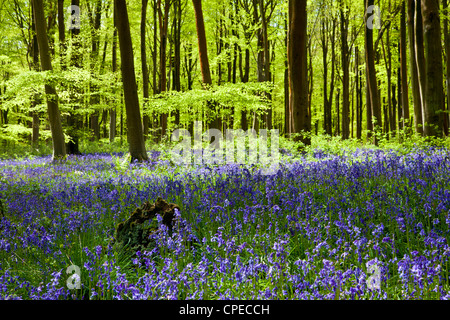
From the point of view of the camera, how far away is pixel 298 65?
1085 cm

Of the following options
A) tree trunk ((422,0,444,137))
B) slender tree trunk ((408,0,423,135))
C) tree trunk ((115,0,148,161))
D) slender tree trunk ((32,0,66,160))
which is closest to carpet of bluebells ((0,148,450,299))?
tree trunk ((422,0,444,137))

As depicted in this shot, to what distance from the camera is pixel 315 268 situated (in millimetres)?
2604

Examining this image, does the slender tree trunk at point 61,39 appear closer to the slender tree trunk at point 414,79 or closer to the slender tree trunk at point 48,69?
the slender tree trunk at point 48,69

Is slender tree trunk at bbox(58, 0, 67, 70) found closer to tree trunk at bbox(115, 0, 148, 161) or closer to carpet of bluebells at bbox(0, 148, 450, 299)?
tree trunk at bbox(115, 0, 148, 161)

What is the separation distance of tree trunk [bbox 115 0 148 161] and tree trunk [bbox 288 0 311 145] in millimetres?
5249

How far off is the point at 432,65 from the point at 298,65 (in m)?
3.81

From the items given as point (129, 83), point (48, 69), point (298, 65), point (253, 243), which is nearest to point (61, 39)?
point (48, 69)

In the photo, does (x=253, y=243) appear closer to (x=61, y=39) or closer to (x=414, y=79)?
(x=414, y=79)

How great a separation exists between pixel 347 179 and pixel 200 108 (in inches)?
333

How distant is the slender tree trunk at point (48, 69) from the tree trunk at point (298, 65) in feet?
28.8

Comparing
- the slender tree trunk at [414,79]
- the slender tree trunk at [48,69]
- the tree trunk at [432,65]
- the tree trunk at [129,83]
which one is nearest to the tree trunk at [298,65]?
the tree trunk at [432,65]

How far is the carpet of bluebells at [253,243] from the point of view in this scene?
2.23m
